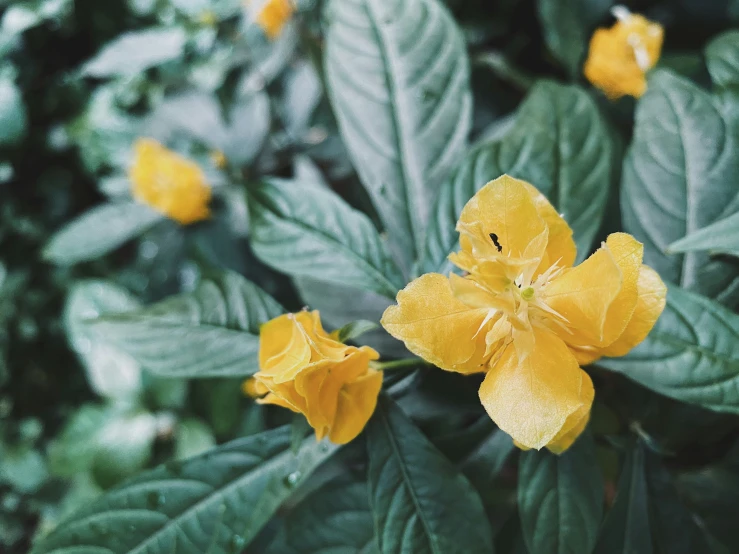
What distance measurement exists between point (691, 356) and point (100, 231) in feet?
3.89

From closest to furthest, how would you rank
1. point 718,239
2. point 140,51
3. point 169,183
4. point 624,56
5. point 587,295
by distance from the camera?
1. point 587,295
2. point 718,239
3. point 624,56
4. point 169,183
5. point 140,51

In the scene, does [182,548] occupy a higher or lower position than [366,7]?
lower

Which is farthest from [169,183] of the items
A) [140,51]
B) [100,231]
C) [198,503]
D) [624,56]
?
[624,56]

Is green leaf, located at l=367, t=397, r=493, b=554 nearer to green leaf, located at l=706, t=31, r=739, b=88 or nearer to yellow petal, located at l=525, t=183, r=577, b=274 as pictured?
yellow petal, located at l=525, t=183, r=577, b=274

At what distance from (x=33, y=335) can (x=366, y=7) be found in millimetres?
1264

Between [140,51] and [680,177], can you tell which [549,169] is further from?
[140,51]

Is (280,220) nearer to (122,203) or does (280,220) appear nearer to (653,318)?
(653,318)

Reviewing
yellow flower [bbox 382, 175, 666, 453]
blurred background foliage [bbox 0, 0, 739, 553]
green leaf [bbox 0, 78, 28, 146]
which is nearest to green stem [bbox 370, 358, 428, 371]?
yellow flower [bbox 382, 175, 666, 453]

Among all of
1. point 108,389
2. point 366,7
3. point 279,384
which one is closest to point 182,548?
point 279,384

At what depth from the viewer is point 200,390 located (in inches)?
47.6

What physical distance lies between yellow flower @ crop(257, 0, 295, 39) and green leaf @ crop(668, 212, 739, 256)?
3.16 ft

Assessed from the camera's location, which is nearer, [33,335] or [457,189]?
[457,189]

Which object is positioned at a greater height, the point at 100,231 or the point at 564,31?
the point at 564,31

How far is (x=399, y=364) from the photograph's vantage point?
19.6 inches
